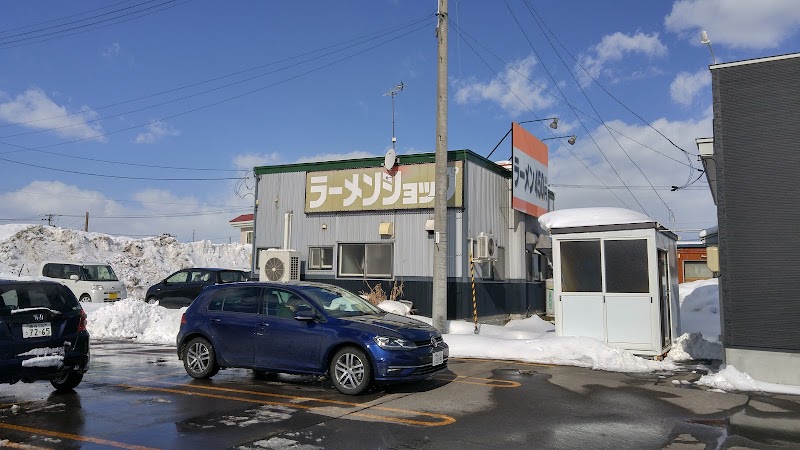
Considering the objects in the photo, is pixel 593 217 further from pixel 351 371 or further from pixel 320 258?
pixel 320 258

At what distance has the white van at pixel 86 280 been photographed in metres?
22.9

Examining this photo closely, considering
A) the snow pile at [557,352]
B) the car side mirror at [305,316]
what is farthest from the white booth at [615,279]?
the car side mirror at [305,316]

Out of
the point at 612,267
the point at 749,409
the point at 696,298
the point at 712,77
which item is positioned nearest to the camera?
the point at 749,409

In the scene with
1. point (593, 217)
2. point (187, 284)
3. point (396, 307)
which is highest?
point (593, 217)

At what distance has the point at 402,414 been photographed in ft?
23.0

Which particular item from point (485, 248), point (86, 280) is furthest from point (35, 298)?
point (86, 280)

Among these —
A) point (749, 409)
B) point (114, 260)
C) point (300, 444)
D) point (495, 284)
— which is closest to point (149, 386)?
point (300, 444)

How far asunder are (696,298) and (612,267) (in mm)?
11003

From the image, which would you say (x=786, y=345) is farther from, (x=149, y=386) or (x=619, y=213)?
(x=149, y=386)

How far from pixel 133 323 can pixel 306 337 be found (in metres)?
10.8

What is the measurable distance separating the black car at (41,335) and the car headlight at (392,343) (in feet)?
14.1

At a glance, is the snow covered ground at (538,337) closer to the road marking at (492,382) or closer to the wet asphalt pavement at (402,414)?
the wet asphalt pavement at (402,414)

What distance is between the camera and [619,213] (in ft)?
42.3

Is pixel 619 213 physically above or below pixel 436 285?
above
